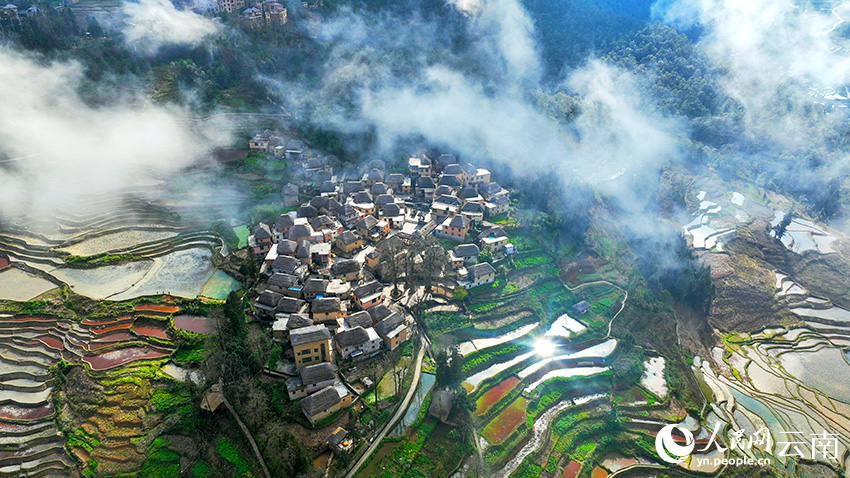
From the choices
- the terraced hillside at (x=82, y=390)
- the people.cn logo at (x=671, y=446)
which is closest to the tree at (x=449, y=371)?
the people.cn logo at (x=671, y=446)

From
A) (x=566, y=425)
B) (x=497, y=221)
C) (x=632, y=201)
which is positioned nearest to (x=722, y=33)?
(x=632, y=201)

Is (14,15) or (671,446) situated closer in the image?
(671,446)

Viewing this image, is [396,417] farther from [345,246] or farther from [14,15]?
[14,15]

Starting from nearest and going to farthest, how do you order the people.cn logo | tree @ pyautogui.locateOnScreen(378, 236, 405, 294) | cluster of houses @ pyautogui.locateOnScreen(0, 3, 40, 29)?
1. the people.cn logo
2. tree @ pyautogui.locateOnScreen(378, 236, 405, 294)
3. cluster of houses @ pyautogui.locateOnScreen(0, 3, 40, 29)

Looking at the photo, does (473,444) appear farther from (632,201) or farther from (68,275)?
(632,201)

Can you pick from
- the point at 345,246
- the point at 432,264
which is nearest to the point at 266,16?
the point at 345,246

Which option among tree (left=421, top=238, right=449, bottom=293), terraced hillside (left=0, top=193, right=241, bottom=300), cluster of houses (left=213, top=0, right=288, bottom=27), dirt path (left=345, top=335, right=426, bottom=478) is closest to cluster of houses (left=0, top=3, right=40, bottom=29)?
cluster of houses (left=213, top=0, right=288, bottom=27)

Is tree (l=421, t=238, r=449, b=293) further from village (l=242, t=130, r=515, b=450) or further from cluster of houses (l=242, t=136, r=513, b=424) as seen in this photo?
cluster of houses (l=242, t=136, r=513, b=424)
